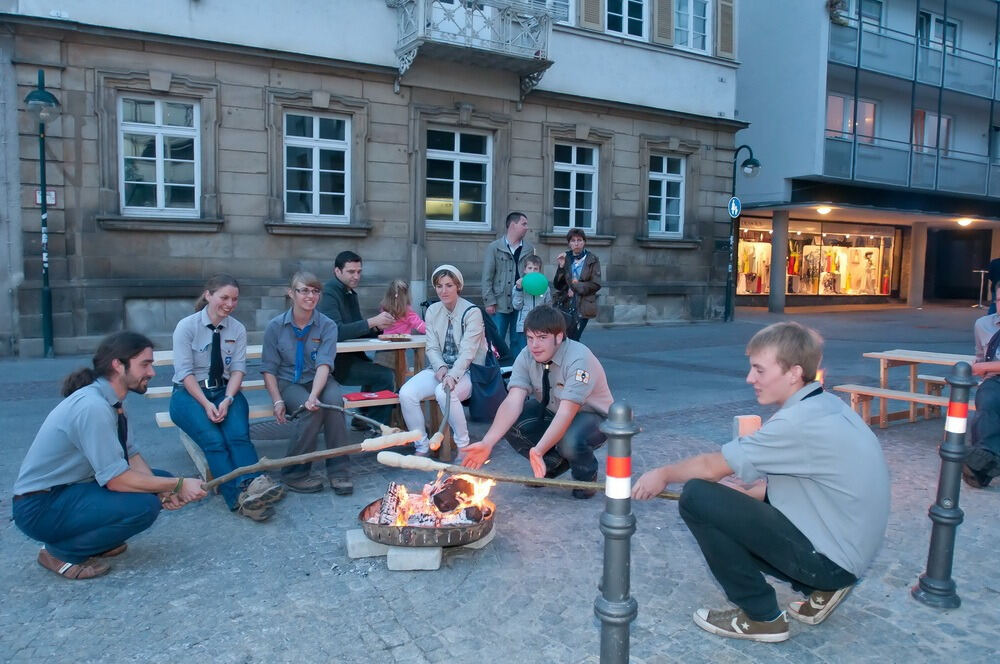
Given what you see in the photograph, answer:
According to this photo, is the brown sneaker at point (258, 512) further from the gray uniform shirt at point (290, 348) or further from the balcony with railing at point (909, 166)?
the balcony with railing at point (909, 166)

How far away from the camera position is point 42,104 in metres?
11.5

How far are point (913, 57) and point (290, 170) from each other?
19913 mm

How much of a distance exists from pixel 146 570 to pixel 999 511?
5.31 meters

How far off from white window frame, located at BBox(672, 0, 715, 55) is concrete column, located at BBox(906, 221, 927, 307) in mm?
14657

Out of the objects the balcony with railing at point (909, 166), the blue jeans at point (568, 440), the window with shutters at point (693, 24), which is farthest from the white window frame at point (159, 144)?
the balcony with railing at point (909, 166)

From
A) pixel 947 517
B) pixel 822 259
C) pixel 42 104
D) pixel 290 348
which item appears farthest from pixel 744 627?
pixel 822 259

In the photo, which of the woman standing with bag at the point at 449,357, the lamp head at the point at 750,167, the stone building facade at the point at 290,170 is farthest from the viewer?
the lamp head at the point at 750,167

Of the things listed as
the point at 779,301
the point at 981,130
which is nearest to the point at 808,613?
the point at 779,301

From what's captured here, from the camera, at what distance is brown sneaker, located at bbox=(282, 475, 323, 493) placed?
543cm

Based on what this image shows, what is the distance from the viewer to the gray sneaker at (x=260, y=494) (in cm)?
478

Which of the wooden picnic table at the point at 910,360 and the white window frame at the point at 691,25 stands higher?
the white window frame at the point at 691,25

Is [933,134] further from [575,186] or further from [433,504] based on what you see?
[433,504]

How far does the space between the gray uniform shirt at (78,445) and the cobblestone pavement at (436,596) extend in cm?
56

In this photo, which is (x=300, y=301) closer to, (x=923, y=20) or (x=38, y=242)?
(x=38, y=242)
